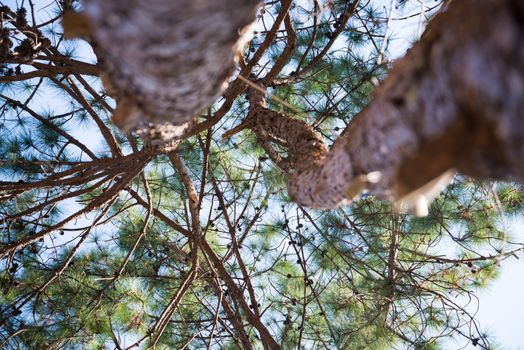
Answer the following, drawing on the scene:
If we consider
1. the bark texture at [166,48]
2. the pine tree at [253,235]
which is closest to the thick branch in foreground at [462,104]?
the bark texture at [166,48]

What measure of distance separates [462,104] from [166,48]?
34 cm

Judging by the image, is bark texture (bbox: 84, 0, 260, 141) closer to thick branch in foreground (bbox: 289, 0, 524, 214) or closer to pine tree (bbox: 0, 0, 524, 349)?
thick branch in foreground (bbox: 289, 0, 524, 214)

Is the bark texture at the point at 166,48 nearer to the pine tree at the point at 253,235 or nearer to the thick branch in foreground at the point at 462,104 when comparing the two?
the thick branch in foreground at the point at 462,104

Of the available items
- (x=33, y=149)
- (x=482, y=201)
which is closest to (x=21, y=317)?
(x=33, y=149)

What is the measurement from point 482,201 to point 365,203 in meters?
0.72

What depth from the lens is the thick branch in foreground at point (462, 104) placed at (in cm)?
35

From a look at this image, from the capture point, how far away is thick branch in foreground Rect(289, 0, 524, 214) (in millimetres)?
349

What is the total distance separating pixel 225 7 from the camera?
495 millimetres

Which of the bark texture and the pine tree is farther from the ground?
the pine tree

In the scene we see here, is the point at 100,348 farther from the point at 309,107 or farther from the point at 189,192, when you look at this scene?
the point at 309,107

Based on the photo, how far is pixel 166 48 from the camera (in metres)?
0.50

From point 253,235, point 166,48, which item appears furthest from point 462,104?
point 253,235

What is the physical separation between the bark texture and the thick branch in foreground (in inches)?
9.2

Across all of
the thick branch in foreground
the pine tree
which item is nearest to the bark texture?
the thick branch in foreground
